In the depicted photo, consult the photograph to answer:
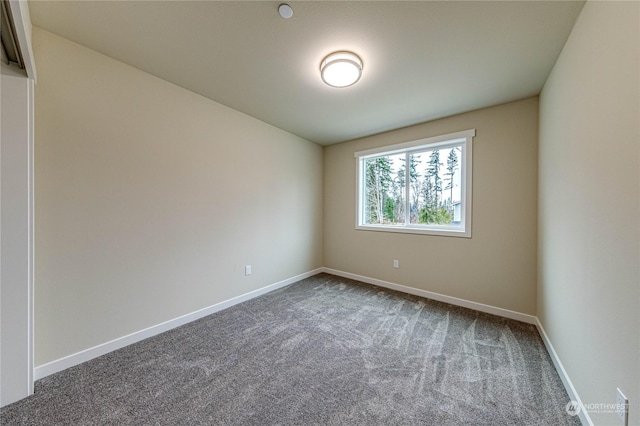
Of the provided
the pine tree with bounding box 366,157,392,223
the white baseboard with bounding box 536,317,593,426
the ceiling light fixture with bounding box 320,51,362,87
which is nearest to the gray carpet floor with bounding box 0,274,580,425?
the white baseboard with bounding box 536,317,593,426

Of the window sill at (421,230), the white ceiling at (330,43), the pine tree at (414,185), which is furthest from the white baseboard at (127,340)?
the pine tree at (414,185)

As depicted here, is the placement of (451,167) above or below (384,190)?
above

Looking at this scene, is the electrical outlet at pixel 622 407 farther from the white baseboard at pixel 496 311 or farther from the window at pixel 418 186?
the window at pixel 418 186

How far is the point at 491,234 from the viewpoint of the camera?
2.74 meters

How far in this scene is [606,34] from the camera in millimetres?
1183

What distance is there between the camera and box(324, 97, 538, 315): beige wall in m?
2.51

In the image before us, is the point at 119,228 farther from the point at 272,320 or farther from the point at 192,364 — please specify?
the point at 272,320

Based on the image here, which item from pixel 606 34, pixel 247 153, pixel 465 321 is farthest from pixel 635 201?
pixel 247 153

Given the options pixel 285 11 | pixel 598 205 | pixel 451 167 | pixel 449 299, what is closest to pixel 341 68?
pixel 285 11

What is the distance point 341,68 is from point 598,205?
Result: 6.16 ft

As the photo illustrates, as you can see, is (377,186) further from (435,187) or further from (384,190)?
(435,187)

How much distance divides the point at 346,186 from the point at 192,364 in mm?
3171

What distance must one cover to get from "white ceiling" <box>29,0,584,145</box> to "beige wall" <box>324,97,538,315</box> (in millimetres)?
340

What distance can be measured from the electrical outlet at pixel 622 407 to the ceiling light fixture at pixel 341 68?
2.42 meters
